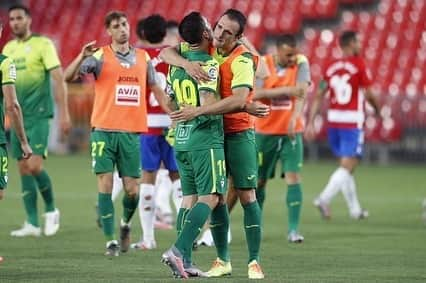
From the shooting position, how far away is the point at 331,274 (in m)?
10.1

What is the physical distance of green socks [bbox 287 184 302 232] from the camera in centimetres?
1331

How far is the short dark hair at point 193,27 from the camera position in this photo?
9516 mm

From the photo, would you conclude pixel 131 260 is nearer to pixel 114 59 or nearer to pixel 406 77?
pixel 114 59

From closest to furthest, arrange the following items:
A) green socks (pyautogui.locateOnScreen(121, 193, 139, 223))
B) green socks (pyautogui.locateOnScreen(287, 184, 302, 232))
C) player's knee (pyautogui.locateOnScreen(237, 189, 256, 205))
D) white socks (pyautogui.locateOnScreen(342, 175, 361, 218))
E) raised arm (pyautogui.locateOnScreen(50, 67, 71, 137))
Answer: player's knee (pyautogui.locateOnScreen(237, 189, 256, 205)) < green socks (pyautogui.locateOnScreen(121, 193, 139, 223)) < raised arm (pyautogui.locateOnScreen(50, 67, 71, 137)) < green socks (pyautogui.locateOnScreen(287, 184, 302, 232)) < white socks (pyautogui.locateOnScreen(342, 175, 361, 218))

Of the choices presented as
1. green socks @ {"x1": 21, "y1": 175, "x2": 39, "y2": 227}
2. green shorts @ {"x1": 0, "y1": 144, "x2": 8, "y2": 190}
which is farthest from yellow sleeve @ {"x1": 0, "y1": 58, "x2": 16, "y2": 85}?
green socks @ {"x1": 21, "y1": 175, "x2": 39, "y2": 227}

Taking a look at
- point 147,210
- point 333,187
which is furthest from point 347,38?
point 147,210

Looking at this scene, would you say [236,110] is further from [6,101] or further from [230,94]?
[6,101]

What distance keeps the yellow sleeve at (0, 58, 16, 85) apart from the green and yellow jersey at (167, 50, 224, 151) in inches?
56.6

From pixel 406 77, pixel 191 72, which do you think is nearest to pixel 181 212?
pixel 191 72

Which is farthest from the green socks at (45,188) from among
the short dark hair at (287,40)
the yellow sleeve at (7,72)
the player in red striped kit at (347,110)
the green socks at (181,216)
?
the green socks at (181,216)

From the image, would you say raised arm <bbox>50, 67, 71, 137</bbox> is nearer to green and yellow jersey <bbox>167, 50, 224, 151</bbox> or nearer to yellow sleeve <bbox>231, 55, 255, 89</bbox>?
green and yellow jersey <bbox>167, 50, 224, 151</bbox>

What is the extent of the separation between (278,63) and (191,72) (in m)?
4.18

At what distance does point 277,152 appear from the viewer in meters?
13.7

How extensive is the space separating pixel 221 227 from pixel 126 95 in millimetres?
2117
